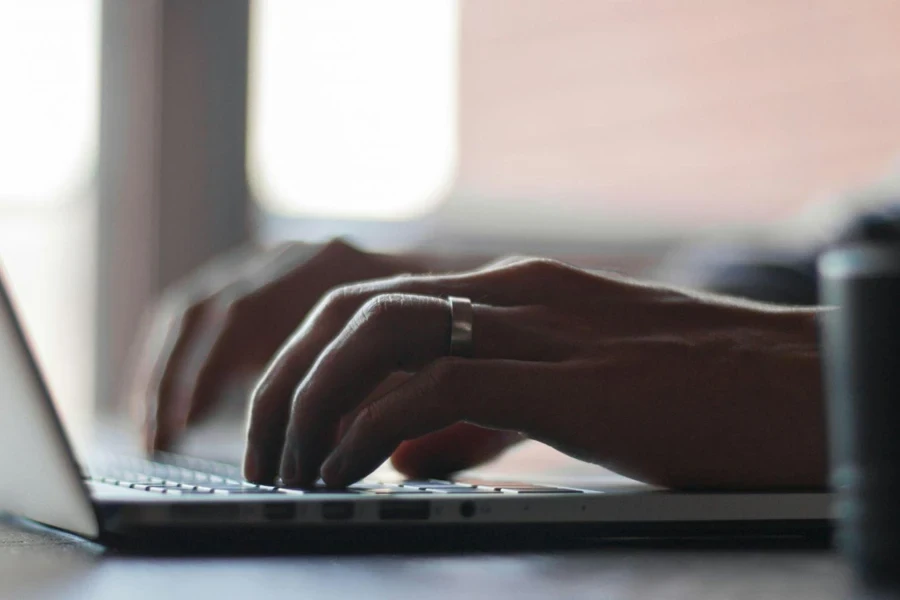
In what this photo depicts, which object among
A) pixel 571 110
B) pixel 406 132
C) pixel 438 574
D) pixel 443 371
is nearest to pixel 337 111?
pixel 406 132

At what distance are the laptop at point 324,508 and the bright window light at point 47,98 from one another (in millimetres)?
2253

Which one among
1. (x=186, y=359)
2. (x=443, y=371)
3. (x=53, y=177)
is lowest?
(x=186, y=359)

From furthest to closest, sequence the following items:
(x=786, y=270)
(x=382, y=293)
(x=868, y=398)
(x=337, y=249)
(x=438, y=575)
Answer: (x=786, y=270) < (x=337, y=249) < (x=382, y=293) < (x=438, y=575) < (x=868, y=398)

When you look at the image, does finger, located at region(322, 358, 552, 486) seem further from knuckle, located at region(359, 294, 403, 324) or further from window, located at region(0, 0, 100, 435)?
window, located at region(0, 0, 100, 435)

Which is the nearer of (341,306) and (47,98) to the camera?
(341,306)

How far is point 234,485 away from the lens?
63cm

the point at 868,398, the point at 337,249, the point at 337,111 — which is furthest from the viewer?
the point at 337,111

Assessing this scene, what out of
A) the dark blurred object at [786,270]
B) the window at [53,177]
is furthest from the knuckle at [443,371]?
the window at [53,177]

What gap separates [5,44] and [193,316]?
1552 mm

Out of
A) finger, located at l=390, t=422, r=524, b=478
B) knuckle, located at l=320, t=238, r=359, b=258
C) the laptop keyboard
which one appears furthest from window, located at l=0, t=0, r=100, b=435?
finger, located at l=390, t=422, r=524, b=478

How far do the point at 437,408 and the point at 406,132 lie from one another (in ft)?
8.08

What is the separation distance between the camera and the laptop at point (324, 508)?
1.67ft

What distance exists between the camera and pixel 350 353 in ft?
2.00

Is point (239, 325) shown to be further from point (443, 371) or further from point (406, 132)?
point (406, 132)
